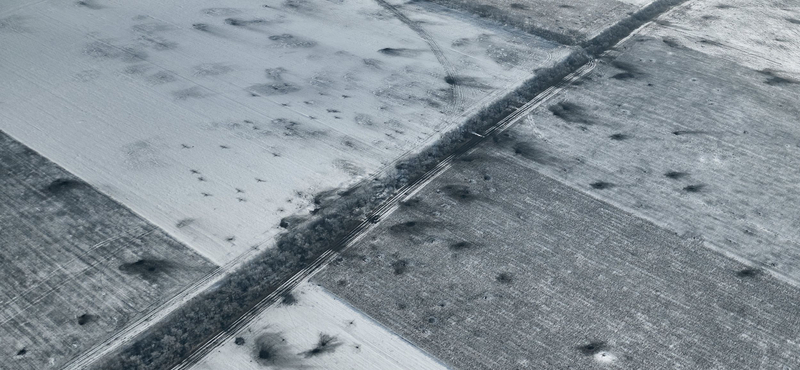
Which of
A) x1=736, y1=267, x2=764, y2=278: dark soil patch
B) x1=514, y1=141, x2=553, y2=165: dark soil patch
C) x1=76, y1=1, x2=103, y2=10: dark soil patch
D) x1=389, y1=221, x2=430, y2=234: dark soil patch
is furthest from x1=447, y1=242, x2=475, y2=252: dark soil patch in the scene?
x1=76, y1=1, x2=103, y2=10: dark soil patch

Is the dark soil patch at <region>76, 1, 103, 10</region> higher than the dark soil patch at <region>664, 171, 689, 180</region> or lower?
higher

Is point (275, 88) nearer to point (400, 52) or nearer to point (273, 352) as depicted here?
point (400, 52)

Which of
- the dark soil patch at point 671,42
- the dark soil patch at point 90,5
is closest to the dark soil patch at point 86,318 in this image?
the dark soil patch at point 90,5

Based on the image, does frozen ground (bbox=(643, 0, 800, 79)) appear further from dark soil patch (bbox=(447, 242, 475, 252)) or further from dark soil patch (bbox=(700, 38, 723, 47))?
dark soil patch (bbox=(447, 242, 475, 252))

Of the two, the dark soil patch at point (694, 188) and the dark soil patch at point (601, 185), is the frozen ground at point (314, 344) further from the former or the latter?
the dark soil patch at point (694, 188)

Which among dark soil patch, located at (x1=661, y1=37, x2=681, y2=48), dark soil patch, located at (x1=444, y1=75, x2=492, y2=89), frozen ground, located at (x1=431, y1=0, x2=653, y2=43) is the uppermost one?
frozen ground, located at (x1=431, y1=0, x2=653, y2=43)

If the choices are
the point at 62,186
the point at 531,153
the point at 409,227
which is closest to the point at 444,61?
the point at 531,153

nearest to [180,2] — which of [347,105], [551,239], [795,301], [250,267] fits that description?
[347,105]
